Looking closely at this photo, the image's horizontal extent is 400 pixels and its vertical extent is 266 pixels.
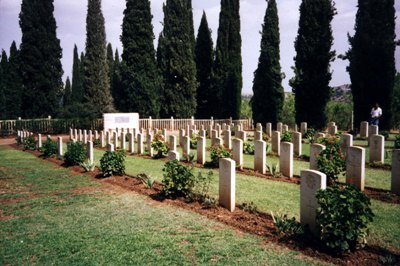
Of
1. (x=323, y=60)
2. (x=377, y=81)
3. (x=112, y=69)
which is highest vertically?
(x=112, y=69)

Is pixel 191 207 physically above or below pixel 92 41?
below

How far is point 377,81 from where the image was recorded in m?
23.0

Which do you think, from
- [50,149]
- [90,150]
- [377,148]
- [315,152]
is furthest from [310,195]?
[50,149]

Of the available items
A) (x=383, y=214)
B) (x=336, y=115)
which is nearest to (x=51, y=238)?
(x=383, y=214)

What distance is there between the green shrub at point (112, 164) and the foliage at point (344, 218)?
7.72 metres

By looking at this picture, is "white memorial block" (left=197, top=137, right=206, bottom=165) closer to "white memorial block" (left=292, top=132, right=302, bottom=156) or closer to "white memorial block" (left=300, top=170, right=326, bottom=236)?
"white memorial block" (left=292, top=132, right=302, bottom=156)

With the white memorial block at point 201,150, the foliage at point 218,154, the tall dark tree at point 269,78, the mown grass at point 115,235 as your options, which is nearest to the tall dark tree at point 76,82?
the tall dark tree at point 269,78

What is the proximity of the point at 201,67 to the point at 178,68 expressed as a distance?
585 centimetres

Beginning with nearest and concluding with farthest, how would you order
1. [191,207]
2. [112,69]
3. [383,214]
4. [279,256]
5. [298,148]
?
[279,256] < [383,214] < [191,207] < [298,148] < [112,69]

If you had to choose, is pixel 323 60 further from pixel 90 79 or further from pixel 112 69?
pixel 112 69

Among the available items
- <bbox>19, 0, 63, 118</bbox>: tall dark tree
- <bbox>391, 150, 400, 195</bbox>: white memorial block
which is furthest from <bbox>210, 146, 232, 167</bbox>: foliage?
<bbox>19, 0, 63, 118</bbox>: tall dark tree

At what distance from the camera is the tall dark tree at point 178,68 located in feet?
107

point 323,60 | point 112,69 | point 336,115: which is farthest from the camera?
point 112,69

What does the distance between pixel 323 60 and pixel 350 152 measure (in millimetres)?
18629
